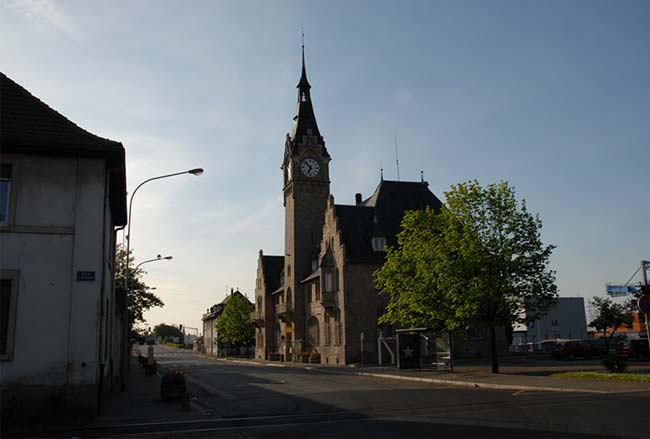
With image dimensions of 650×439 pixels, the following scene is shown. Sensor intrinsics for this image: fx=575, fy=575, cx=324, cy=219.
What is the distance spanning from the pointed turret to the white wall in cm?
5033

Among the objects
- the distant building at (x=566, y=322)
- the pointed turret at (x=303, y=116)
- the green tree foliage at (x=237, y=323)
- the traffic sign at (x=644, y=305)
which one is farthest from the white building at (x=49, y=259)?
the distant building at (x=566, y=322)

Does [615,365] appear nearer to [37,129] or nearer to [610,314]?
[37,129]

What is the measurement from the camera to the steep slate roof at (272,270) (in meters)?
77.0

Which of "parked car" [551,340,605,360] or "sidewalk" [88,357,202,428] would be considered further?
"parked car" [551,340,605,360]

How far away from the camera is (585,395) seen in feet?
59.4

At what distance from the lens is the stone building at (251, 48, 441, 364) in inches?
2031

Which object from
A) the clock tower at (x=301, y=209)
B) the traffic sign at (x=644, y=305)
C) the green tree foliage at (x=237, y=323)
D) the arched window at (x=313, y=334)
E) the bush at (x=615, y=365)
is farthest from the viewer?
the green tree foliage at (x=237, y=323)

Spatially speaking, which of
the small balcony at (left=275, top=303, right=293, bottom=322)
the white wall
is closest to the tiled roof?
the white wall

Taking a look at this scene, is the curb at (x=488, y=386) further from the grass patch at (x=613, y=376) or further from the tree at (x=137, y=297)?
the tree at (x=137, y=297)

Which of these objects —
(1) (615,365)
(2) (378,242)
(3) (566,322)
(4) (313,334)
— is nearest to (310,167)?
(2) (378,242)

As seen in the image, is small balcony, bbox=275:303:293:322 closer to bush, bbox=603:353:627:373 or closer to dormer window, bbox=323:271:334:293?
dormer window, bbox=323:271:334:293

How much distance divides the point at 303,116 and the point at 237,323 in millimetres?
35358

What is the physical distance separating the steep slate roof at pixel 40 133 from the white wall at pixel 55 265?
408 mm

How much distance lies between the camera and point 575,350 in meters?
43.0
